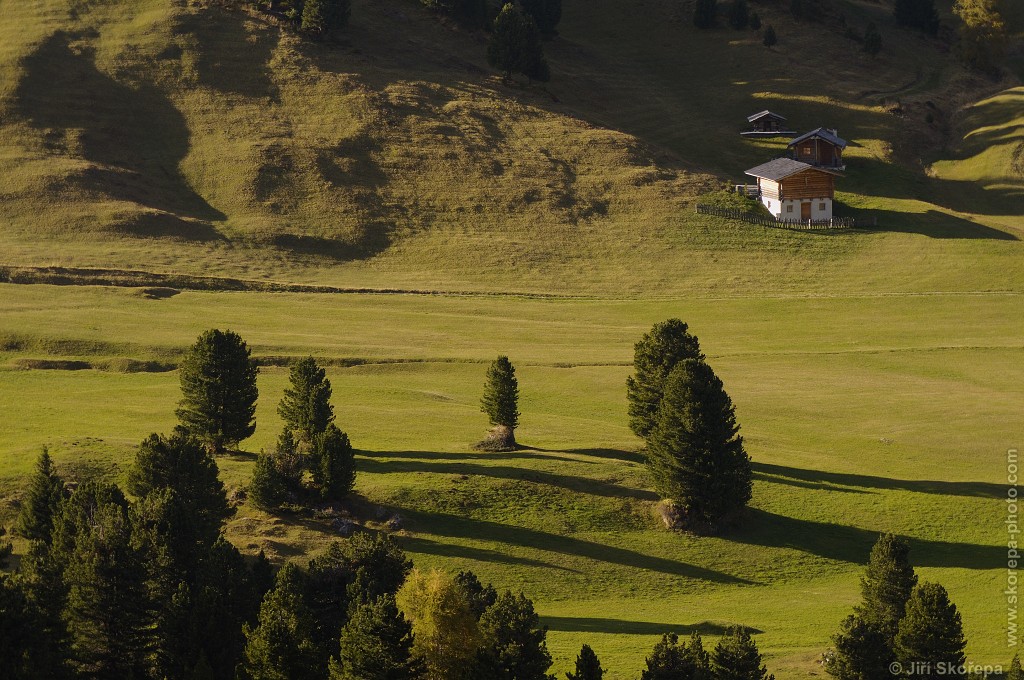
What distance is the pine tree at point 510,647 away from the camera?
1704 inches

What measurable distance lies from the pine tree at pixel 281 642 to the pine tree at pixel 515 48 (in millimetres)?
137229

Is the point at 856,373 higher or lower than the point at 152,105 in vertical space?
lower

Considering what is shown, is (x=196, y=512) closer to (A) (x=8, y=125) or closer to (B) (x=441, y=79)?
(A) (x=8, y=125)

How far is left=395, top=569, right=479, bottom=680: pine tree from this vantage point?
44.0 m

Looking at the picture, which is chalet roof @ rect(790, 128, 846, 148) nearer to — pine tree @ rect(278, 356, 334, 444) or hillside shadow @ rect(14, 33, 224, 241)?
hillside shadow @ rect(14, 33, 224, 241)

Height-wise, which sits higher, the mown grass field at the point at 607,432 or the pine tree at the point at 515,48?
the pine tree at the point at 515,48

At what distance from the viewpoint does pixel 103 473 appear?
216ft

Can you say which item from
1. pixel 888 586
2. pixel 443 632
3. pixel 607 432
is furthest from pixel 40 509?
pixel 888 586

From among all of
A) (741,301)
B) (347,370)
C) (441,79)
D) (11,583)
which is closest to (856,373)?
(741,301)

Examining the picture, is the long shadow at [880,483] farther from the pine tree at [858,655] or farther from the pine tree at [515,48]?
the pine tree at [515,48]

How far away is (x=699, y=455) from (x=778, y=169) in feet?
297

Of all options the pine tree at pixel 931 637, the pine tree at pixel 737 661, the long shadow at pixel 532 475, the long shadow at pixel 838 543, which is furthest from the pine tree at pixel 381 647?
the long shadow at pixel 838 543

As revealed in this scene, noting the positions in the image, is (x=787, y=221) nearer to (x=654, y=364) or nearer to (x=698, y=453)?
(x=654, y=364)

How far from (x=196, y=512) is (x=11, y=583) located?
12.6 m
